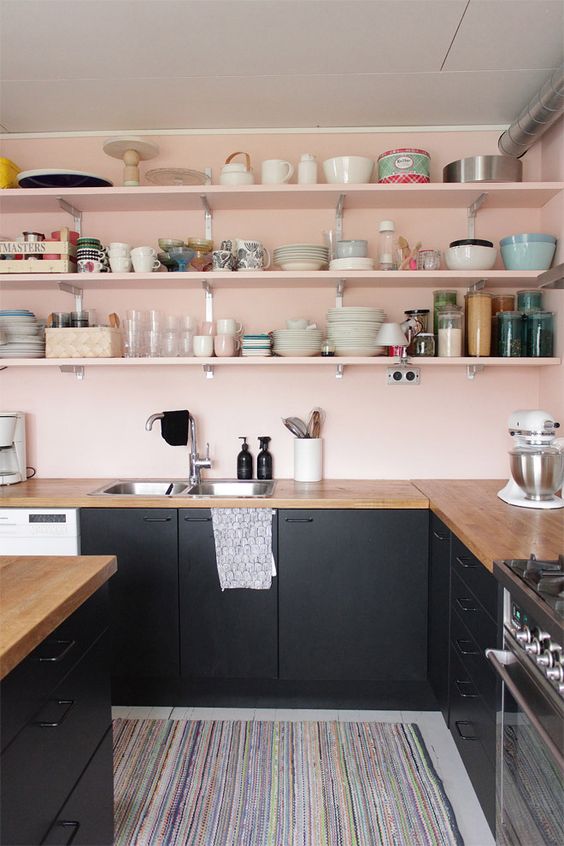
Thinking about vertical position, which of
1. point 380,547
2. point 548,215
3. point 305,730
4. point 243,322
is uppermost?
point 548,215

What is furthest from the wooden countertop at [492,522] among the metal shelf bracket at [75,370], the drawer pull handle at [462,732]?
the metal shelf bracket at [75,370]

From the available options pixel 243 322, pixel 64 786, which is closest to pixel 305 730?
pixel 64 786

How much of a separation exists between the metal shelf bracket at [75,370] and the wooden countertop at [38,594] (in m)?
1.63

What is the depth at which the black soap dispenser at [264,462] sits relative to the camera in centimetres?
300

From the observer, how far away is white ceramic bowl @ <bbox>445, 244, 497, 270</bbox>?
2.70 metres

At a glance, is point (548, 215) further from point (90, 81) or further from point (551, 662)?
point (551, 662)

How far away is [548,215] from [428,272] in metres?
0.69

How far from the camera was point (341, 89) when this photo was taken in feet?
8.59

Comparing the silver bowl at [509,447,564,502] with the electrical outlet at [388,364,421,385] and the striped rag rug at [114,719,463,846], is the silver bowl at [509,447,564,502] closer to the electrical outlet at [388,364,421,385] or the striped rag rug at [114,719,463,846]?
the electrical outlet at [388,364,421,385]

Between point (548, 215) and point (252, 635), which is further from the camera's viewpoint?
point (548, 215)

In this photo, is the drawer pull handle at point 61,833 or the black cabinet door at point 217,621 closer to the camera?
the drawer pull handle at point 61,833

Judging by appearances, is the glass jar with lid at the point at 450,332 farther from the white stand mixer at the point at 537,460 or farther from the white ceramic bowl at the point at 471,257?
the white stand mixer at the point at 537,460

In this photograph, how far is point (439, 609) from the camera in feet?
7.88

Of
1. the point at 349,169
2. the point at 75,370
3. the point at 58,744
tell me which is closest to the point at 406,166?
the point at 349,169
